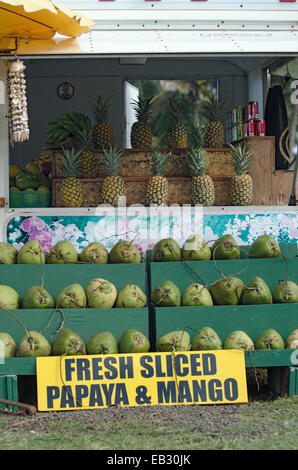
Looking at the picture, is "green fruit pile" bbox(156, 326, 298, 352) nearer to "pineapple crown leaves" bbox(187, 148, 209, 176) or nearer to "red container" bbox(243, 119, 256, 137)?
"pineapple crown leaves" bbox(187, 148, 209, 176)

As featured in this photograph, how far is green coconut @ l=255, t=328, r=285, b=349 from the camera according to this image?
4871 mm

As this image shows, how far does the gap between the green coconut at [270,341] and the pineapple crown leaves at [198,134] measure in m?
2.88

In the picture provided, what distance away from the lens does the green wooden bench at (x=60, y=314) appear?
464 centimetres

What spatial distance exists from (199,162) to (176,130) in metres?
0.58

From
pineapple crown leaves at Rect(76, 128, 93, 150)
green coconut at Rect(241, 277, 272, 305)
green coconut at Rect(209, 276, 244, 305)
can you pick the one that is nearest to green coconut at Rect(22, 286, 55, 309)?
green coconut at Rect(209, 276, 244, 305)

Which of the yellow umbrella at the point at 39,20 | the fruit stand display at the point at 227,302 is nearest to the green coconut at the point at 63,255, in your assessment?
the fruit stand display at the point at 227,302

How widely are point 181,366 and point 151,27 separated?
330cm

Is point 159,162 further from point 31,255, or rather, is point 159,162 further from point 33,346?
point 33,346

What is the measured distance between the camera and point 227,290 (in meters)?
5.04

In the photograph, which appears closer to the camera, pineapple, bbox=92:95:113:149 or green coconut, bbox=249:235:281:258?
green coconut, bbox=249:235:281:258

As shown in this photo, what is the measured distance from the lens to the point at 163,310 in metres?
4.94

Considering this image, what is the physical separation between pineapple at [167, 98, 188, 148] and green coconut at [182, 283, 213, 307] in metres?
2.59

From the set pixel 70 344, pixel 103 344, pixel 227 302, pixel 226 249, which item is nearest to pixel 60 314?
pixel 70 344

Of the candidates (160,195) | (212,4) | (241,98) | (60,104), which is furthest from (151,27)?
(60,104)
